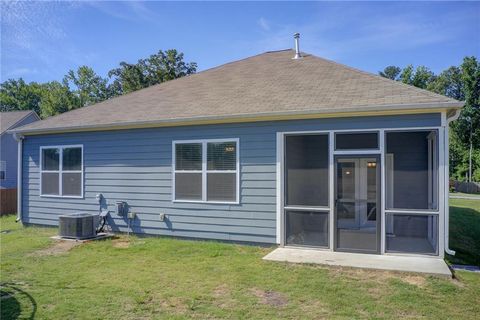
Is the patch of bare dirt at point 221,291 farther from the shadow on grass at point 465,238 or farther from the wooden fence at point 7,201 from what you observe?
the wooden fence at point 7,201

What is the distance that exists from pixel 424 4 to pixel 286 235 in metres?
6.79

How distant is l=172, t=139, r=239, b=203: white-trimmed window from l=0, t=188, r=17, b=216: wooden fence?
1004 cm

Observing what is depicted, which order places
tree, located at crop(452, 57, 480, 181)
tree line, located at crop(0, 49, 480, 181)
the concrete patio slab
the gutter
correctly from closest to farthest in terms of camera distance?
the concrete patio slab < the gutter < tree line, located at crop(0, 49, 480, 181) < tree, located at crop(452, 57, 480, 181)

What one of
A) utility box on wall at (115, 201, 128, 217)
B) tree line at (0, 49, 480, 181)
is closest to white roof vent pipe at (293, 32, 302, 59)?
utility box on wall at (115, 201, 128, 217)

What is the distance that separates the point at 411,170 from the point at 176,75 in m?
23.3

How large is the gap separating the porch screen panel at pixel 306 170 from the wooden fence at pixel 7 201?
12669 millimetres

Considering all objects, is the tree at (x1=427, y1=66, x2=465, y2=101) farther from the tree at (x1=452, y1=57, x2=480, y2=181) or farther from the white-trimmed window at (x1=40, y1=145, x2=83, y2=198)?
the white-trimmed window at (x1=40, y1=145, x2=83, y2=198)

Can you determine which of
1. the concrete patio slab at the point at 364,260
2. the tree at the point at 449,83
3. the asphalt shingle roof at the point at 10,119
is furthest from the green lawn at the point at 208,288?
the tree at the point at 449,83

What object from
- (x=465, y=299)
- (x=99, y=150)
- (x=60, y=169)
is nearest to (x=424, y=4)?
(x=465, y=299)

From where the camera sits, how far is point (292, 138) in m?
7.59

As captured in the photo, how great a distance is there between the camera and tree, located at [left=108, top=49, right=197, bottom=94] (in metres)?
27.8

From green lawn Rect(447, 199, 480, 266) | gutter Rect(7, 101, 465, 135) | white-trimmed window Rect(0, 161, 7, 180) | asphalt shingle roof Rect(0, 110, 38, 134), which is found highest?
asphalt shingle roof Rect(0, 110, 38, 134)

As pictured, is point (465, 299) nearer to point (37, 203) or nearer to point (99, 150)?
point (99, 150)

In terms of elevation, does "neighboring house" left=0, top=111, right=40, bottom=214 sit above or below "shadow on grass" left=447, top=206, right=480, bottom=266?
above
